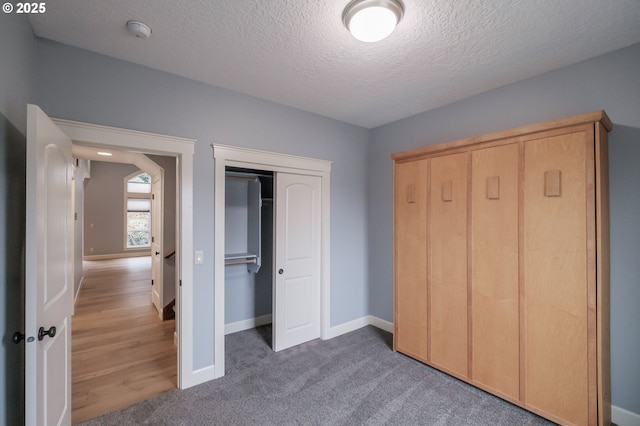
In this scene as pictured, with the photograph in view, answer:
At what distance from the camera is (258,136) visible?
3.04 meters

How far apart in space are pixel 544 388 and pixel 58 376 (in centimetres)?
330

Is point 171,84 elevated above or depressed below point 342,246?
above

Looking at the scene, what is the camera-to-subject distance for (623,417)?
2.10 metres

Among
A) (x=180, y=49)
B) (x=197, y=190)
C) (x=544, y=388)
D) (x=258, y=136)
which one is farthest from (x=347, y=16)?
(x=544, y=388)

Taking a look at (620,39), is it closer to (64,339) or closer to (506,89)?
(506,89)

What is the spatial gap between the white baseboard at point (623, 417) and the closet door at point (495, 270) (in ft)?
2.14

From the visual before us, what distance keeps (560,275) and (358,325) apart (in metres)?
2.48

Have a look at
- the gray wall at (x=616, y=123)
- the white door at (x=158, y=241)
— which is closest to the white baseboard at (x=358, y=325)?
the gray wall at (x=616, y=123)

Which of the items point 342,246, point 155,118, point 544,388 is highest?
point 155,118

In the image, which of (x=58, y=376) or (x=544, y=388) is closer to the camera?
(x=58, y=376)

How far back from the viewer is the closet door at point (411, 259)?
115 inches

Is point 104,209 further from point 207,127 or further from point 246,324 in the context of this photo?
point 207,127

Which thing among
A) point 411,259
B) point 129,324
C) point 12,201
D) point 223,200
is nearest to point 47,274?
point 12,201

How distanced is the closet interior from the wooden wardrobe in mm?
1996
